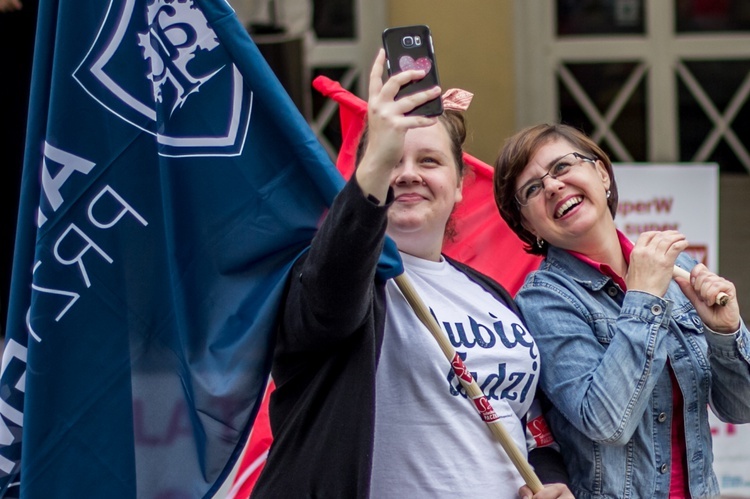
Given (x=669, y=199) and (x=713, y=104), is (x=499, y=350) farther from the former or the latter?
(x=713, y=104)

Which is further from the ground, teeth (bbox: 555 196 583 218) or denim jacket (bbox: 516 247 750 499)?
teeth (bbox: 555 196 583 218)

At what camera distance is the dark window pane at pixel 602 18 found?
744cm

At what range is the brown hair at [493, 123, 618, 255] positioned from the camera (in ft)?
9.73

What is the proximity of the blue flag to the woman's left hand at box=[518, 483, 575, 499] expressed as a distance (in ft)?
1.99

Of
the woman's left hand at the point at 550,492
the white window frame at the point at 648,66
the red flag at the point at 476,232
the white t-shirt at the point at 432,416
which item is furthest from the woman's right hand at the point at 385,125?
the white window frame at the point at 648,66

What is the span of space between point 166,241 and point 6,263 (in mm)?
2236

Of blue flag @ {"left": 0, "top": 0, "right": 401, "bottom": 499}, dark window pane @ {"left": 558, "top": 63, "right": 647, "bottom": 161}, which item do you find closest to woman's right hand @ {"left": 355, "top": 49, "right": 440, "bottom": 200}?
blue flag @ {"left": 0, "top": 0, "right": 401, "bottom": 499}

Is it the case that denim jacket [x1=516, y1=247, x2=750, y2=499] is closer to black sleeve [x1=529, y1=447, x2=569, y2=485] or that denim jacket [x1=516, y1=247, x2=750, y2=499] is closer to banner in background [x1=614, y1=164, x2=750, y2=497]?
black sleeve [x1=529, y1=447, x2=569, y2=485]

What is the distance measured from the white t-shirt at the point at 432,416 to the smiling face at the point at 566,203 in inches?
14.3

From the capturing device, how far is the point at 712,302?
2.80 m

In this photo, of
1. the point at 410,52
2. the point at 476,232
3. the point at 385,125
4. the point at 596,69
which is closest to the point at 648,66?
the point at 596,69

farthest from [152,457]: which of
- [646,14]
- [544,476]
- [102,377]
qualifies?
[646,14]

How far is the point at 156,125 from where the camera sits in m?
2.64

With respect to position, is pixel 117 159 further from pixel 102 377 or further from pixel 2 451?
pixel 2 451
